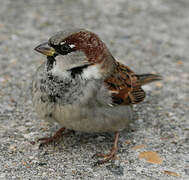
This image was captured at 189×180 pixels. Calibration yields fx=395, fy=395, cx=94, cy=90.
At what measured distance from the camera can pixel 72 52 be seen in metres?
3.36

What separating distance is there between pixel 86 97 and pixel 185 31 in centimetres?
335

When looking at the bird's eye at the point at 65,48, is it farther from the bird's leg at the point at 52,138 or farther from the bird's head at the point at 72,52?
the bird's leg at the point at 52,138

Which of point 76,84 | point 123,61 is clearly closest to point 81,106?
point 76,84

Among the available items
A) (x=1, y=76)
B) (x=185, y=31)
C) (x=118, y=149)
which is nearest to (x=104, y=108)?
(x=118, y=149)

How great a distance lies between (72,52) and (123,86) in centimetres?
70

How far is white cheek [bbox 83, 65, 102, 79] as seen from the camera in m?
3.40

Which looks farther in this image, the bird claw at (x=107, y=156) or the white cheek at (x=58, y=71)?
the bird claw at (x=107, y=156)

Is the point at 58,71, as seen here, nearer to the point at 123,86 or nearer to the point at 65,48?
the point at 65,48

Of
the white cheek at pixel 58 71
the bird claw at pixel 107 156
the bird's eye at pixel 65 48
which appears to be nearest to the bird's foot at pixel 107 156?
the bird claw at pixel 107 156

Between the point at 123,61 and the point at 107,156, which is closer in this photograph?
the point at 107,156

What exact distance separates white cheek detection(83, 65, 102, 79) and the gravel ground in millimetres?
740

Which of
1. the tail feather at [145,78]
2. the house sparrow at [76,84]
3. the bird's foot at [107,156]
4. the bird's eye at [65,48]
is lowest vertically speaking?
the bird's foot at [107,156]

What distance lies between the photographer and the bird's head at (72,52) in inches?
131

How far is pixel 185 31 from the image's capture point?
20.2ft
